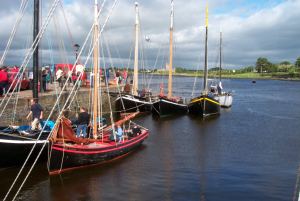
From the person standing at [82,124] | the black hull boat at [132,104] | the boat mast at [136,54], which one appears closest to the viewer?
the person standing at [82,124]

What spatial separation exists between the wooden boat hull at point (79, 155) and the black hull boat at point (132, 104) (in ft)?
55.4

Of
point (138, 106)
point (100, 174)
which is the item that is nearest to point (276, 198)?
point (100, 174)

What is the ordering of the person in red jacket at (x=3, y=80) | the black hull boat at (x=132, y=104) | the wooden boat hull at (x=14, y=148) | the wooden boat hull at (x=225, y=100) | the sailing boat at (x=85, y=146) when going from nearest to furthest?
the wooden boat hull at (x=14, y=148), the sailing boat at (x=85, y=146), the person in red jacket at (x=3, y=80), the black hull boat at (x=132, y=104), the wooden boat hull at (x=225, y=100)

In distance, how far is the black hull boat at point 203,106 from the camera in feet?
124

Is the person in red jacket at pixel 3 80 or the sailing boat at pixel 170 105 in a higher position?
the person in red jacket at pixel 3 80

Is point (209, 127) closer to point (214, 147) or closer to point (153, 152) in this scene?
point (214, 147)

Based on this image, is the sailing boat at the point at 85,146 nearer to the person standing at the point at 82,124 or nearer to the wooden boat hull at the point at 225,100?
the person standing at the point at 82,124

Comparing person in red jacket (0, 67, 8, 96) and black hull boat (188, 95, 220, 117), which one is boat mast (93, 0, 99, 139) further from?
black hull boat (188, 95, 220, 117)

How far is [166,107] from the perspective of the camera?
3722 cm

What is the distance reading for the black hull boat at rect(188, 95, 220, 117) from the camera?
124 feet

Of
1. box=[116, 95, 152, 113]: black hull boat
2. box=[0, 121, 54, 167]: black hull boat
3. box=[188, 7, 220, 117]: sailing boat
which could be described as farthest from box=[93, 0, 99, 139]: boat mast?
box=[188, 7, 220, 117]: sailing boat

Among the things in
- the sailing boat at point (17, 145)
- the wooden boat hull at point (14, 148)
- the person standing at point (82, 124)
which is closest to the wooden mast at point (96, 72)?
the person standing at point (82, 124)

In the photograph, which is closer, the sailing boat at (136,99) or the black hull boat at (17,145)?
the black hull boat at (17,145)

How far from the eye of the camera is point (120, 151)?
19.5 m
